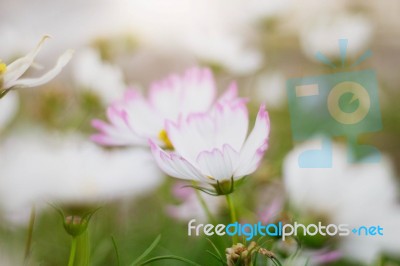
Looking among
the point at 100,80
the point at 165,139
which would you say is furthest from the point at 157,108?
the point at 100,80

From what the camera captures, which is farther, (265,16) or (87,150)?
(265,16)

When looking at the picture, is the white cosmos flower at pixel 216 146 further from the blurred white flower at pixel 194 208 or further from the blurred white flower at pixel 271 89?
the blurred white flower at pixel 271 89

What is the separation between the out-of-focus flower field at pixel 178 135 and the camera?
0.97 feet

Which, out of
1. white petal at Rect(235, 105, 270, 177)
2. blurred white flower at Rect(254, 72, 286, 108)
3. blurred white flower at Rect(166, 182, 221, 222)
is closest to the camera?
white petal at Rect(235, 105, 270, 177)

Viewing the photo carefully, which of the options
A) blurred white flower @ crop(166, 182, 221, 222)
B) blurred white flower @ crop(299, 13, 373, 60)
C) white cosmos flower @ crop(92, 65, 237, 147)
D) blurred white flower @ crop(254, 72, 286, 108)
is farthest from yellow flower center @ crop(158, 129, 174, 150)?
blurred white flower @ crop(254, 72, 286, 108)

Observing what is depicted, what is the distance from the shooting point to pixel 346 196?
14.0 inches

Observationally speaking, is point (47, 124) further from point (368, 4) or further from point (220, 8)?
point (368, 4)

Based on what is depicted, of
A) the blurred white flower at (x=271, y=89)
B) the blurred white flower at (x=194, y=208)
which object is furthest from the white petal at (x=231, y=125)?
the blurred white flower at (x=271, y=89)

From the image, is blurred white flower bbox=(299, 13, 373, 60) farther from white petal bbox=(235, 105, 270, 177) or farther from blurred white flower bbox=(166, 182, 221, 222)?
white petal bbox=(235, 105, 270, 177)

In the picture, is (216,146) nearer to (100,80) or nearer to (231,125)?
(231,125)

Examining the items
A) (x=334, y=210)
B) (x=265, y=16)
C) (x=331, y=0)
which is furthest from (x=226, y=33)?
(x=334, y=210)

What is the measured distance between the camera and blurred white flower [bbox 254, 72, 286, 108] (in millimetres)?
701

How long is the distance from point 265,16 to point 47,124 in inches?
9.3

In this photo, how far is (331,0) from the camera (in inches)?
27.7
